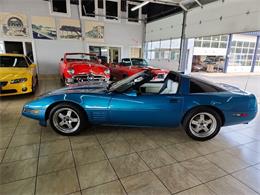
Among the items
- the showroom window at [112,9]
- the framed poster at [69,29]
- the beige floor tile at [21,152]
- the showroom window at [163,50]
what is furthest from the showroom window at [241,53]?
the beige floor tile at [21,152]

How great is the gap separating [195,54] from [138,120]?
15366 mm

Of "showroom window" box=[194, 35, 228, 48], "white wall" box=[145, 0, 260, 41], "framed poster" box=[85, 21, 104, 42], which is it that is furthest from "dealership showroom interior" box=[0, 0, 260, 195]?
"showroom window" box=[194, 35, 228, 48]

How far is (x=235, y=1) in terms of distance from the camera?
6016 millimetres

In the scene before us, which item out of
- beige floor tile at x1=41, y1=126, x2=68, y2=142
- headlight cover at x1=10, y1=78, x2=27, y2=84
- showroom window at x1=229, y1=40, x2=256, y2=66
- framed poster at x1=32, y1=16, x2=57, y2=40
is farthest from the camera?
showroom window at x1=229, y1=40, x2=256, y2=66

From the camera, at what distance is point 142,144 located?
2.71 meters

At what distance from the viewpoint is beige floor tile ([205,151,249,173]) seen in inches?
86.4

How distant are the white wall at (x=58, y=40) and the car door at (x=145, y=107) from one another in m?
9.87

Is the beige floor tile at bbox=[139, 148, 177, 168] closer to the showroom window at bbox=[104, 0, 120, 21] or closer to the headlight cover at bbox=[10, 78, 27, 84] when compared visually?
the headlight cover at bbox=[10, 78, 27, 84]

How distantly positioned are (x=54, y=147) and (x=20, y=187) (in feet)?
2.61

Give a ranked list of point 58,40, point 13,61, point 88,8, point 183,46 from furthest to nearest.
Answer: point 88,8, point 58,40, point 183,46, point 13,61

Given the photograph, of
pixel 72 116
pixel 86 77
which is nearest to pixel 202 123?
pixel 72 116

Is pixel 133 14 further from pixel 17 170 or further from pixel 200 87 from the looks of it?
pixel 17 170

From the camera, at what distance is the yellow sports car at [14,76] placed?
4.78m

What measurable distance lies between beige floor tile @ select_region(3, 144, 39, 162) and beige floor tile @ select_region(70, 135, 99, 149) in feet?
1.72
